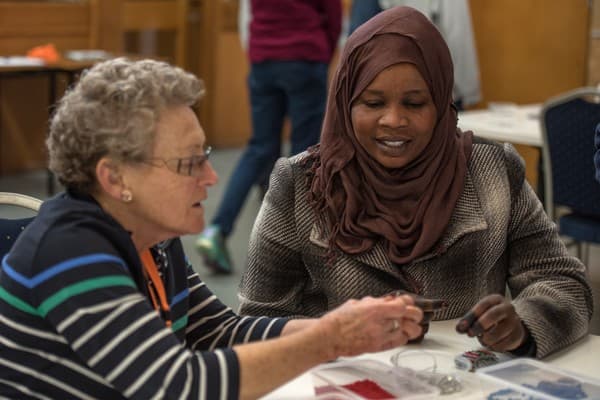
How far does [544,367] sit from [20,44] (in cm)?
564

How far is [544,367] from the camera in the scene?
1.85 m

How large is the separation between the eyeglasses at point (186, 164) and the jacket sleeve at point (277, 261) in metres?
0.60

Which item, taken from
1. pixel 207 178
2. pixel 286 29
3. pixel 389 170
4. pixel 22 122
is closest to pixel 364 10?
pixel 286 29

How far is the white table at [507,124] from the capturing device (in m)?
4.37

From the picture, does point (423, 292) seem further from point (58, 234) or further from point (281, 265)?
point (58, 234)

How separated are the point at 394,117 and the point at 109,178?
80 cm

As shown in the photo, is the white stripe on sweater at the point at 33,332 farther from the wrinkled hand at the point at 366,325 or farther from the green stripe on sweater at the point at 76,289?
the wrinkled hand at the point at 366,325

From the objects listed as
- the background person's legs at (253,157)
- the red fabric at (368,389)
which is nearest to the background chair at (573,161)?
the background person's legs at (253,157)

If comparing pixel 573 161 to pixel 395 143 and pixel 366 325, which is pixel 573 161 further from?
pixel 366 325

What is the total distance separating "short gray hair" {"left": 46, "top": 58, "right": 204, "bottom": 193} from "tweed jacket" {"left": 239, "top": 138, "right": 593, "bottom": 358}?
26.2 inches

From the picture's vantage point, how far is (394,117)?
2227 mm

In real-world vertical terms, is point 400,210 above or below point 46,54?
above

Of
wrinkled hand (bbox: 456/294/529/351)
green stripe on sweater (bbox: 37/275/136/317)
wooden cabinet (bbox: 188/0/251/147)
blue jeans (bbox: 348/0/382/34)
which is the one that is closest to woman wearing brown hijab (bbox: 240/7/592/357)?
wrinkled hand (bbox: 456/294/529/351)

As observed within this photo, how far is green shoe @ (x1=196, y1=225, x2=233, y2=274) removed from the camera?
198 inches
